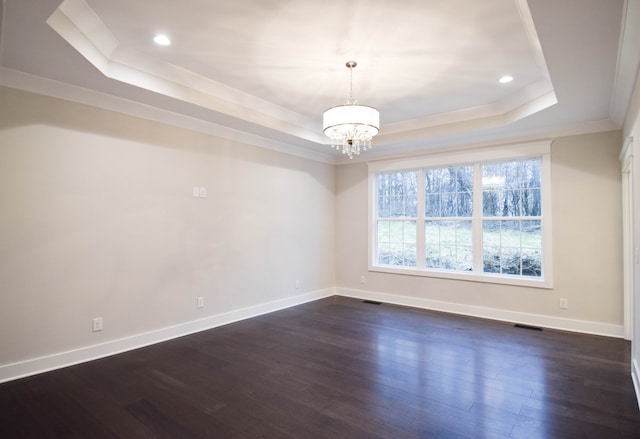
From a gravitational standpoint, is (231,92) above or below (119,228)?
above

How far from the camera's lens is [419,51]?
289 cm

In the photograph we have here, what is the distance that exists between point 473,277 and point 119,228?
183 inches

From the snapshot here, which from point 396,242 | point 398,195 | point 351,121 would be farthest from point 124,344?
point 398,195

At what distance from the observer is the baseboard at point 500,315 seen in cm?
402

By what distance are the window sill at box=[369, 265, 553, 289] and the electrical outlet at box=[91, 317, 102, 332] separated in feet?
13.3

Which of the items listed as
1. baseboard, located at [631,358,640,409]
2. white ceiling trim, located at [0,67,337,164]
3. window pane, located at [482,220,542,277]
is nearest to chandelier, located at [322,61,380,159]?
white ceiling trim, located at [0,67,337,164]

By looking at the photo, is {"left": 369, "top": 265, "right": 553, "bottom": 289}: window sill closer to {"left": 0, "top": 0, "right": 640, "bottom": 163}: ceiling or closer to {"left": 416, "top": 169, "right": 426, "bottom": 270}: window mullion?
{"left": 416, "top": 169, "right": 426, "bottom": 270}: window mullion

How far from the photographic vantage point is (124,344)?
11.4 ft

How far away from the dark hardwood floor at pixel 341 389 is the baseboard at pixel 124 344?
12cm

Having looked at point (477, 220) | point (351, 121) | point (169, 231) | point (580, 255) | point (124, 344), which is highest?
point (351, 121)

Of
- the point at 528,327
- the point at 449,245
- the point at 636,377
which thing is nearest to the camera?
the point at 636,377

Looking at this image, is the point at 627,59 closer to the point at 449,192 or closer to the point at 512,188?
the point at 512,188

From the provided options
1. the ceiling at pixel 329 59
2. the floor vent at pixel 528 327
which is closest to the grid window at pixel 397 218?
the ceiling at pixel 329 59

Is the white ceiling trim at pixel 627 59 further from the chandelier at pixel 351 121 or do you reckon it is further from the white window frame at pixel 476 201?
the chandelier at pixel 351 121
